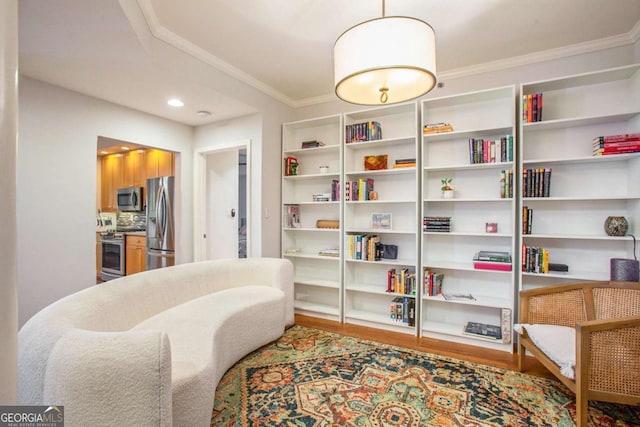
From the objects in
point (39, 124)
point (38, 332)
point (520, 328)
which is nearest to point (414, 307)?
point (520, 328)

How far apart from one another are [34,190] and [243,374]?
2.33 metres

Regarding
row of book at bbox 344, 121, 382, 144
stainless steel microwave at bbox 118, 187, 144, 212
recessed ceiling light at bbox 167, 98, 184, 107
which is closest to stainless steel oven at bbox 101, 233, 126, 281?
stainless steel microwave at bbox 118, 187, 144, 212

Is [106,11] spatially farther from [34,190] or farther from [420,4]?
[420,4]

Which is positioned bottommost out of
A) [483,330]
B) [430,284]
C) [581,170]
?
[483,330]

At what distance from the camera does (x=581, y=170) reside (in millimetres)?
2631

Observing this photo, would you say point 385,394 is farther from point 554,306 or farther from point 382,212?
point 382,212

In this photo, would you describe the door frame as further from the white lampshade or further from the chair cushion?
the chair cushion

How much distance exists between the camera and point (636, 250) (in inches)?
91.4

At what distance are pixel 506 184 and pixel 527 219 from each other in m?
0.34

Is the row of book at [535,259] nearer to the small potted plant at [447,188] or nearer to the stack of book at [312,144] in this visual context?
the small potted plant at [447,188]

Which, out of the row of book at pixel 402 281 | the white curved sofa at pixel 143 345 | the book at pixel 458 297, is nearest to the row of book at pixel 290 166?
the white curved sofa at pixel 143 345

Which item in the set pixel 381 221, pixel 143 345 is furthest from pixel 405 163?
pixel 143 345

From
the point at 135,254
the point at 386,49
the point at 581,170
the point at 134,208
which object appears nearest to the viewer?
the point at 386,49

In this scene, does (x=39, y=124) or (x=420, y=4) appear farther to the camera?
(x=39, y=124)
